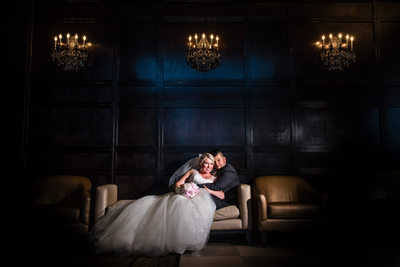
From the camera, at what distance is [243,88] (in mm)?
4457

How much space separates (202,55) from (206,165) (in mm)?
1794

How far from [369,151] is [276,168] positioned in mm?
1575

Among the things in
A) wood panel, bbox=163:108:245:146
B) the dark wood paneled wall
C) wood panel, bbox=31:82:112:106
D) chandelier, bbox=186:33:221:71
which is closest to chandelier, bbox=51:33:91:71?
the dark wood paneled wall

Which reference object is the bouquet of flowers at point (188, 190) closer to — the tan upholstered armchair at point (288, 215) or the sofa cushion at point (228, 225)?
the sofa cushion at point (228, 225)

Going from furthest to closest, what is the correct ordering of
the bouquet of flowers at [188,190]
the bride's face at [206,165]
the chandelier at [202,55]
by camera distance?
the chandelier at [202,55], the bride's face at [206,165], the bouquet of flowers at [188,190]

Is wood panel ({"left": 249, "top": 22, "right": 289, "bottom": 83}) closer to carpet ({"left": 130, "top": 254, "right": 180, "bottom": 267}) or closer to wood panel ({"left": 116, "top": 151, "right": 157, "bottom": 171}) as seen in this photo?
wood panel ({"left": 116, "top": 151, "right": 157, "bottom": 171})

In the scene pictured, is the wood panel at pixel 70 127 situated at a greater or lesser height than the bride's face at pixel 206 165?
greater

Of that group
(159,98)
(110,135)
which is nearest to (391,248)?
(159,98)

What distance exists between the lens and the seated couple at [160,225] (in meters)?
2.68

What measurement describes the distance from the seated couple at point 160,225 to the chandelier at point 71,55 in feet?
8.48

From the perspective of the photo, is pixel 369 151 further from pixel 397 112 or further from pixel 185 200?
pixel 185 200

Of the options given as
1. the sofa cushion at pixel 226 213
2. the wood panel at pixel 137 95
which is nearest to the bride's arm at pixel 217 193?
the sofa cushion at pixel 226 213

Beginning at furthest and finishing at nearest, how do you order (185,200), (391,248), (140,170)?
(140,170), (391,248), (185,200)

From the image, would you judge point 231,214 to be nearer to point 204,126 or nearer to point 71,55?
point 204,126
